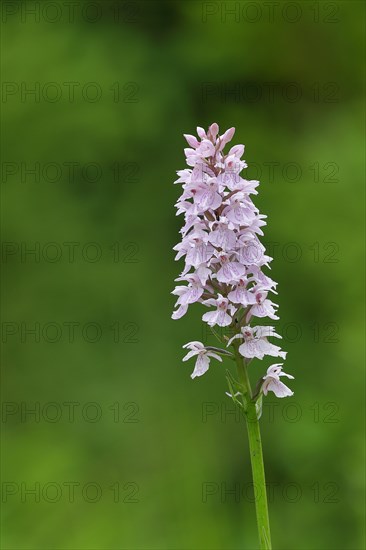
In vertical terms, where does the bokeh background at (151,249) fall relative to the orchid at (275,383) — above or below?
above

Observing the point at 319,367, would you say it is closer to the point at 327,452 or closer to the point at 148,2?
the point at 327,452

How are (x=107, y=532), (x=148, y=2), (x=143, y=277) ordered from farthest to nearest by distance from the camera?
(x=148, y=2)
(x=143, y=277)
(x=107, y=532)

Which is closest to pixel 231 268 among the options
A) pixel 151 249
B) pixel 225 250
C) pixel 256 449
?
pixel 225 250

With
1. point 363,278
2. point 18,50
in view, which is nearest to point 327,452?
point 363,278

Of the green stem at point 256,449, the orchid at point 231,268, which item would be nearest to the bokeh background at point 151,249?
the green stem at point 256,449

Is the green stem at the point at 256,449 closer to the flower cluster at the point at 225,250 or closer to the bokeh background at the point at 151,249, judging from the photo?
the flower cluster at the point at 225,250

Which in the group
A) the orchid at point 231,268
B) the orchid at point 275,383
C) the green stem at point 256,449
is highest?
the orchid at point 231,268
